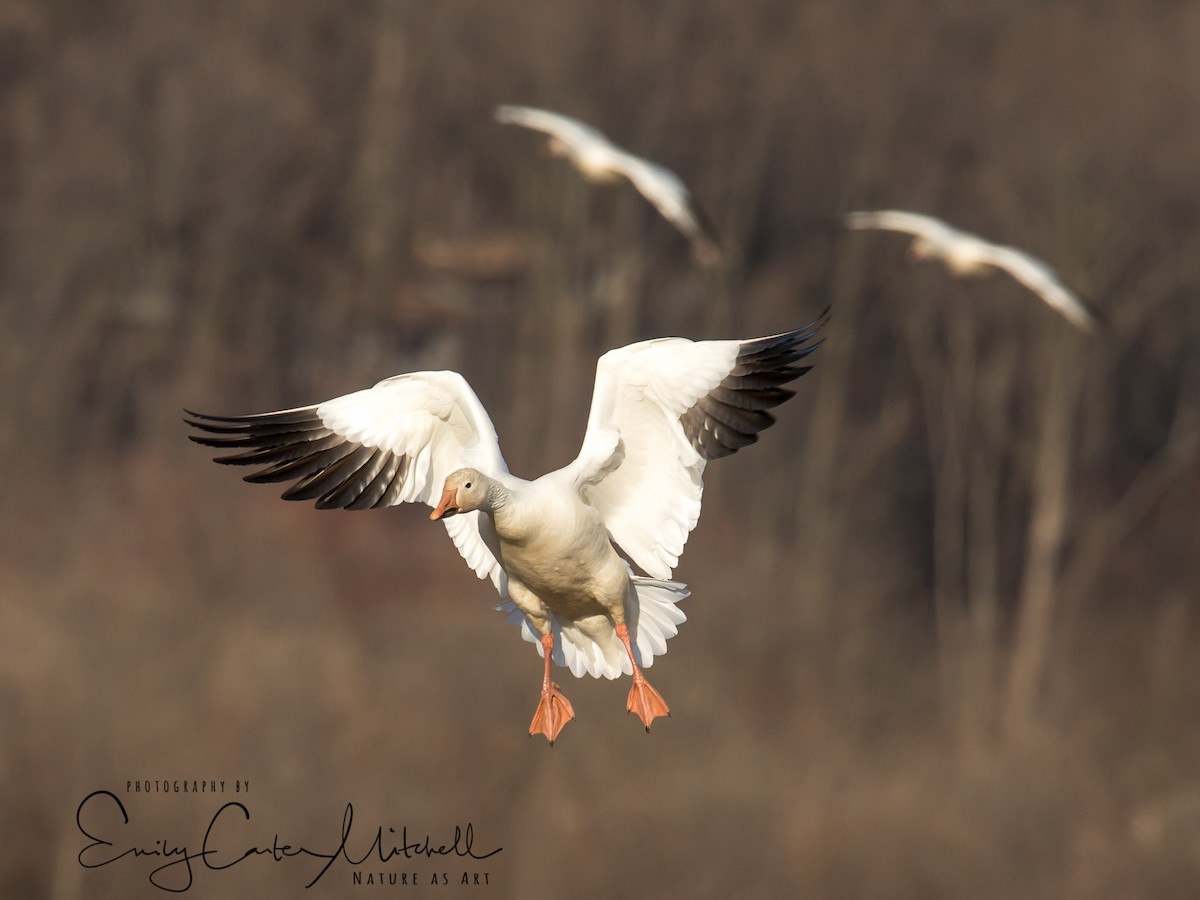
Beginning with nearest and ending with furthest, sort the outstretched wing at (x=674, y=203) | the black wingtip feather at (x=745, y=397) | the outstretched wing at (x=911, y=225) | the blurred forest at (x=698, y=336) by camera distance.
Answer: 1. the black wingtip feather at (x=745, y=397)
2. the outstretched wing at (x=674, y=203)
3. the outstretched wing at (x=911, y=225)
4. the blurred forest at (x=698, y=336)

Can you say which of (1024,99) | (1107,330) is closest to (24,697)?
(1107,330)

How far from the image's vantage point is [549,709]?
9.09 m

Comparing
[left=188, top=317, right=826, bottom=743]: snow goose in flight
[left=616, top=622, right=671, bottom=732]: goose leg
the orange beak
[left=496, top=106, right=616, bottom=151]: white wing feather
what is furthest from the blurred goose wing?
the orange beak

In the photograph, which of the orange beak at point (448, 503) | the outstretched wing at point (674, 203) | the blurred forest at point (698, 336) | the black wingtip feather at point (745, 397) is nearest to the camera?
the orange beak at point (448, 503)

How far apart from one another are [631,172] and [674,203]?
38 centimetres

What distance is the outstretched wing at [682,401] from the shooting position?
8633 mm

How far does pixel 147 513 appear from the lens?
27125 mm

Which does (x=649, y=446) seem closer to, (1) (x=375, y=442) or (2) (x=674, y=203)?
(1) (x=375, y=442)

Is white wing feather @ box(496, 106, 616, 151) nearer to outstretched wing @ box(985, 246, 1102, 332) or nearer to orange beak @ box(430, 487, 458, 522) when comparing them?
outstretched wing @ box(985, 246, 1102, 332)

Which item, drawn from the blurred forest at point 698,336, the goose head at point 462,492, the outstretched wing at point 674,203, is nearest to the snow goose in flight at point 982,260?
the outstretched wing at point 674,203

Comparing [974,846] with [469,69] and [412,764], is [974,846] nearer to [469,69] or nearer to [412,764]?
[412,764]

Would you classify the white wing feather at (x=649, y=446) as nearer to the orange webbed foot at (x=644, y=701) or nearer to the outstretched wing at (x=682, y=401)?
the outstretched wing at (x=682, y=401)

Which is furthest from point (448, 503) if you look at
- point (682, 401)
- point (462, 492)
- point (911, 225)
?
point (911, 225)

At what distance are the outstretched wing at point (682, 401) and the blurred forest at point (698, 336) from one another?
1285cm
